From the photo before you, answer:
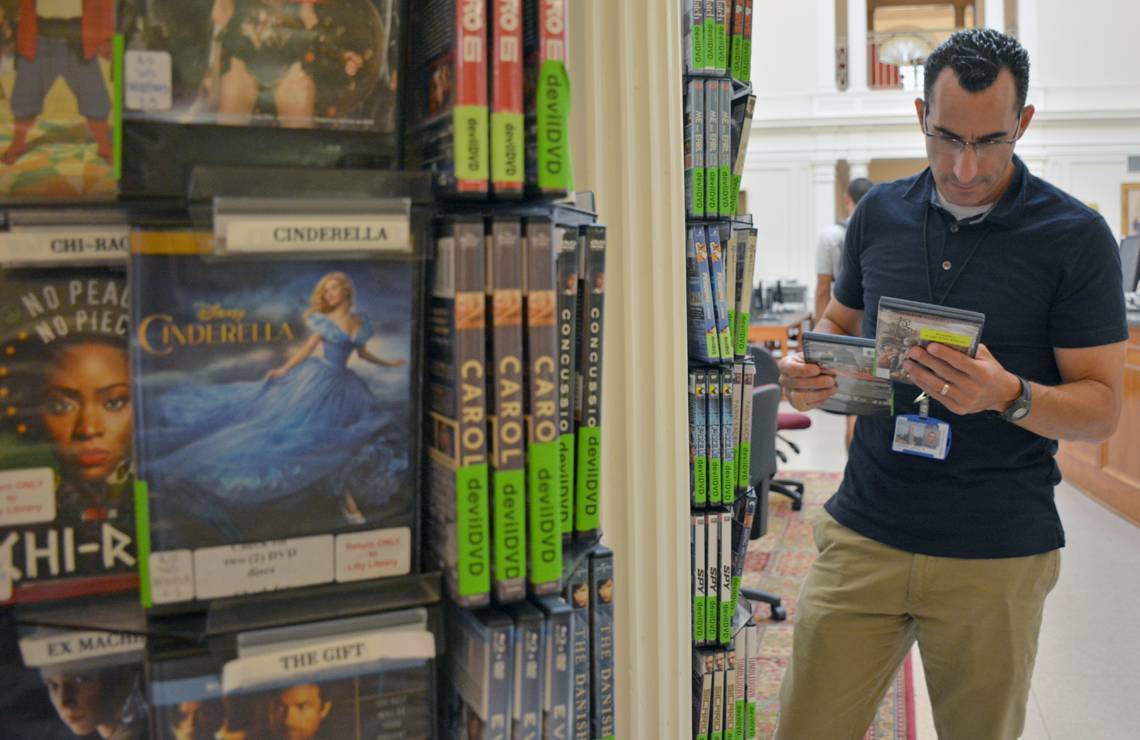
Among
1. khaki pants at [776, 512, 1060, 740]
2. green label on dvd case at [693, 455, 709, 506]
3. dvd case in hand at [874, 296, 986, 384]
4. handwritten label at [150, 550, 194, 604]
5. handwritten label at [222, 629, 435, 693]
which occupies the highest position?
dvd case in hand at [874, 296, 986, 384]

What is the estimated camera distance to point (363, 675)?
90 centimetres

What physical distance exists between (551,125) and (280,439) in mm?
385

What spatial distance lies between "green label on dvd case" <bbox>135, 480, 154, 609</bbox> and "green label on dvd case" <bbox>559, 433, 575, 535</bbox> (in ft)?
1.25

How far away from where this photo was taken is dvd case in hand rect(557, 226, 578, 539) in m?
0.97

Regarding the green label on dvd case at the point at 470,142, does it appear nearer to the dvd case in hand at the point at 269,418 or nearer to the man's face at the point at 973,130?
the dvd case in hand at the point at 269,418

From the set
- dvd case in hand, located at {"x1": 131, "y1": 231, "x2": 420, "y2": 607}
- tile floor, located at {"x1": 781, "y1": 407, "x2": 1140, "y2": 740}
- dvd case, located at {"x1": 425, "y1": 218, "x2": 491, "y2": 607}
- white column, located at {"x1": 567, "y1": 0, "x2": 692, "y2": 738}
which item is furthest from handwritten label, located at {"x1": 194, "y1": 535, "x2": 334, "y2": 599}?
tile floor, located at {"x1": 781, "y1": 407, "x2": 1140, "y2": 740}

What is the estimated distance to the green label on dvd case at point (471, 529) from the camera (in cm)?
88

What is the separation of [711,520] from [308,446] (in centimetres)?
164

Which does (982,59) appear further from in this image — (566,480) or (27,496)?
(27,496)

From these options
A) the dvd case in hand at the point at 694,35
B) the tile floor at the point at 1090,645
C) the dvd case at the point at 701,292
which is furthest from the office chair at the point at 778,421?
the dvd case in hand at the point at 694,35

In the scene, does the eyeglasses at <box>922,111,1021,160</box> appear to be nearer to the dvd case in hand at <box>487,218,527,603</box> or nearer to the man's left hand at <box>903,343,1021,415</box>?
the man's left hand at <box>903,343,1021,415</box>

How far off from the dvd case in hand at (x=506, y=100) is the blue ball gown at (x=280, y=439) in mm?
189

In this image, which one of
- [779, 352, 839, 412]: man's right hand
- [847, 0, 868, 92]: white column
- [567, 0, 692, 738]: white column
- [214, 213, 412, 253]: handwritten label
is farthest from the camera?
[847, 0, 868, 92]: white column

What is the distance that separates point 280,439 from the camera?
884mm
